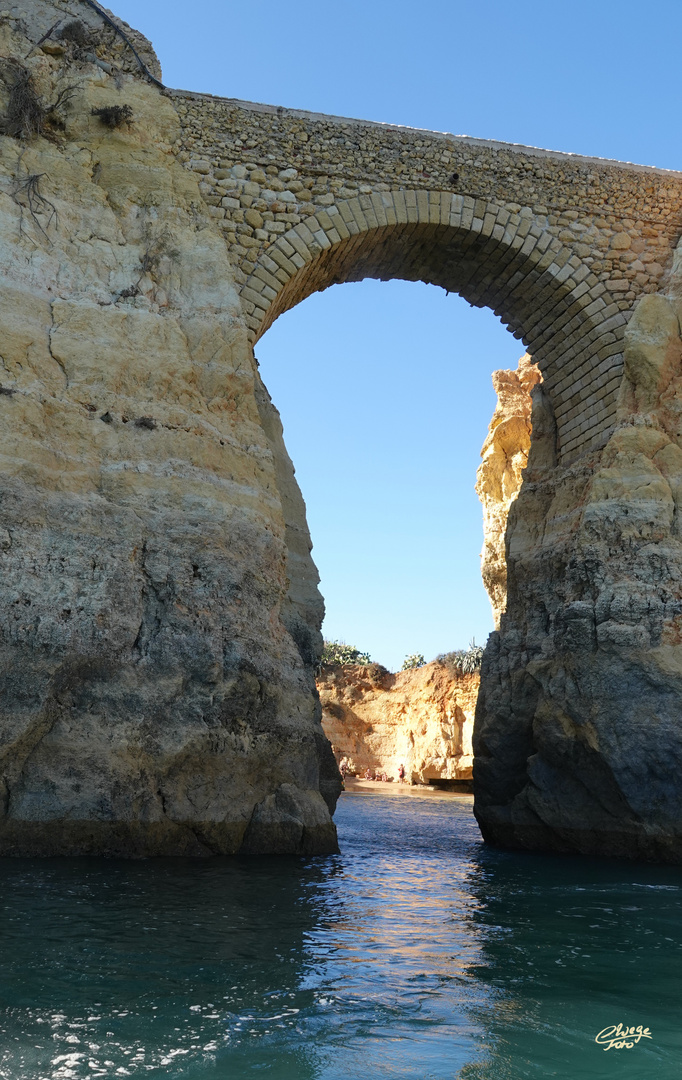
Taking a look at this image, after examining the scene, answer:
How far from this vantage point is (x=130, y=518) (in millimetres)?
8523

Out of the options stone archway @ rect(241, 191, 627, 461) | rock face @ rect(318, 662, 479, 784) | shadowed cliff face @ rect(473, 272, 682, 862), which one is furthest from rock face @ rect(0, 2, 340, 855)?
rock face @ rect(318, 662, 479, 784)

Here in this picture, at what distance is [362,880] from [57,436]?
16.2 ft

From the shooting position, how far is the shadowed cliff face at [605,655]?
9539mm

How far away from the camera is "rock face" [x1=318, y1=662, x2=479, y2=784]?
27.0 m

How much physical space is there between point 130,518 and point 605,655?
5268 millimetres

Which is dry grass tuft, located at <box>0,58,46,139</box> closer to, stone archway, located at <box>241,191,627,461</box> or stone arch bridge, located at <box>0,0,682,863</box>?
stone arch bridge, located at <box>0,0,682,863</box>

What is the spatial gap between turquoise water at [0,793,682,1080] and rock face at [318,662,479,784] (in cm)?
1891

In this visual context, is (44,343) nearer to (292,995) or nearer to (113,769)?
(113,769)

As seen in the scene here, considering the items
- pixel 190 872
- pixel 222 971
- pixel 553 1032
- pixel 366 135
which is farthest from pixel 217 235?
pixel 553 1032

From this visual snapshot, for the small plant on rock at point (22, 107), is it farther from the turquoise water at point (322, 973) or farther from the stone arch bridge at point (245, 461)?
the turquoise water at point (322, 973)

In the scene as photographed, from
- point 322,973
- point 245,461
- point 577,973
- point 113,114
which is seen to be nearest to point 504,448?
point 245,461

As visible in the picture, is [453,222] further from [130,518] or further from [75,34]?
[130,518]

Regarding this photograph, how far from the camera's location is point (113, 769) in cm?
766

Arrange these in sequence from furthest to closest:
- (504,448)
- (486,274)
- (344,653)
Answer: (344,653) → (504,448) → (486,274)
